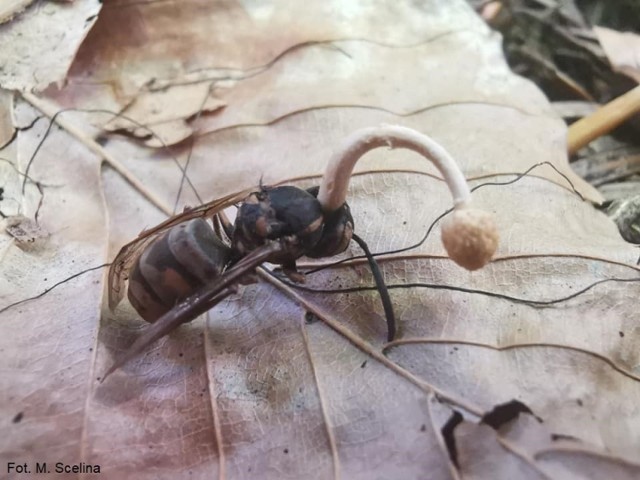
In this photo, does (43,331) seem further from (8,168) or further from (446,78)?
(446,78)

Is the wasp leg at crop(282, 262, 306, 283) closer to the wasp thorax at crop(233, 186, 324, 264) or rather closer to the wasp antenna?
the wasp thorax at crop(233, 186, 324, 264)

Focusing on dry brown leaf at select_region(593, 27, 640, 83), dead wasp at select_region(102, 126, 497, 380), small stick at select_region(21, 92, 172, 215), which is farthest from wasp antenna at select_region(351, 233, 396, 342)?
dry brown leaf at select_region(593, 27, 640, 83)

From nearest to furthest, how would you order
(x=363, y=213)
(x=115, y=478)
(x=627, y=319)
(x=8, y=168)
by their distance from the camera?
(x=115, y=478) → (x=627, y=319) → (x=363, y=213) → (x=8, y=168)

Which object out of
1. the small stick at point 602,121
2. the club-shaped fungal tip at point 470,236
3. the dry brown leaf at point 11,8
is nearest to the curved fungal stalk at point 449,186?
the club-shaped fungal tip at point 470,236

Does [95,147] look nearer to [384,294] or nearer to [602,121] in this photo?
[384,294]

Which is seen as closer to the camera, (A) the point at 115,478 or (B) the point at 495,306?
(A) the point at 115,478

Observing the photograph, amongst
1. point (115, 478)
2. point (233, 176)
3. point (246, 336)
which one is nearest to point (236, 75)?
point (233, 176)

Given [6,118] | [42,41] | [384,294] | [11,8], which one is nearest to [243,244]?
[384,294]

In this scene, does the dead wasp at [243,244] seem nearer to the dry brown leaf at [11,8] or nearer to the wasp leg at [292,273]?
the wasp leg at [292,273]
